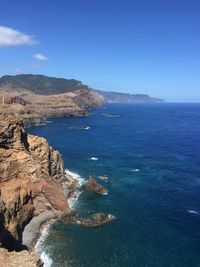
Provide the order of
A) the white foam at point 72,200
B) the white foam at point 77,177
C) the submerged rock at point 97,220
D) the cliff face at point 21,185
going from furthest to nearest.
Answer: the white foam at point 77,177 → the white foam at point 72,200 → the submerged rock at point 97,220 → the cliff face at point 21,185

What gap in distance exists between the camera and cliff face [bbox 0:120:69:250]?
69.2 meters

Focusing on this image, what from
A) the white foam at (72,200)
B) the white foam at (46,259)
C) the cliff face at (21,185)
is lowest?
the white foam at (46,259)

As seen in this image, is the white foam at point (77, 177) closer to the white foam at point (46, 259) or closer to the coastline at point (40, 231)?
the coastline at point (40, 231)

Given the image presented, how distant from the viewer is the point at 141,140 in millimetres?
177000

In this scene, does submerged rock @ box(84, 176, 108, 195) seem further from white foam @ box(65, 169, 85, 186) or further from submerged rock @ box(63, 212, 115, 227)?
submerged rock @ box(63, 212, 115, 227)

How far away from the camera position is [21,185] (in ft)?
244

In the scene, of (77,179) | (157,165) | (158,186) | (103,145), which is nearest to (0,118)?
(77,179)

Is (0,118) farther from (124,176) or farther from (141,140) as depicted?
(141,140)

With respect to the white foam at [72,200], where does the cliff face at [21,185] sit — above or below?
above

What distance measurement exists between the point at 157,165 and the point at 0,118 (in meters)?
66.0

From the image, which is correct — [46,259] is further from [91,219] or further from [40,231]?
[91,219]

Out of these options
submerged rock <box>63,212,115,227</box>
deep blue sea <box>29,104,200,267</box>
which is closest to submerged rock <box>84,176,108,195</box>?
deep blue sea <box>29,104,200,267</box>

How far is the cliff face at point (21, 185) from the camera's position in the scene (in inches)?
2724

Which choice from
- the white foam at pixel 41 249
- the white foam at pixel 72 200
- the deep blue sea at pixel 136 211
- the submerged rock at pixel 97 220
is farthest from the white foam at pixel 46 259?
the white foam at pixel 72 200
